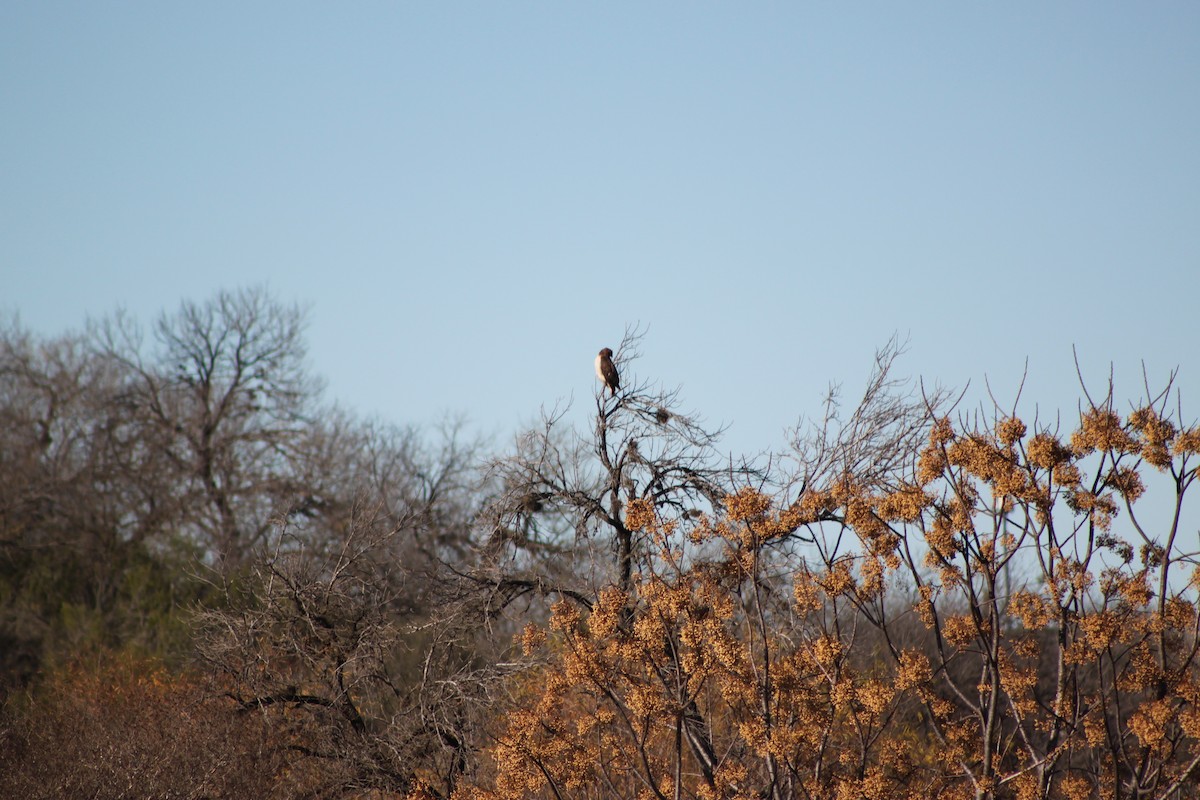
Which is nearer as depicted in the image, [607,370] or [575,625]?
[575,625]

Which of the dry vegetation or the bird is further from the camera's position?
the bird

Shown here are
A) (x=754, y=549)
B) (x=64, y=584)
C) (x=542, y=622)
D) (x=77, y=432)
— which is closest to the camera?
(x=754, y=549)

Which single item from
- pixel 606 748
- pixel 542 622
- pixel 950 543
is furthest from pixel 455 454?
pixel 950 543

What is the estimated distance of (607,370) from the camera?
1562cm

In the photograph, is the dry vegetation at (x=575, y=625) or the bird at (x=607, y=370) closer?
the dry vegetation at (x=575, y=625)

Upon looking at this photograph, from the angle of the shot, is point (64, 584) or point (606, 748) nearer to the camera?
point (606, 748)

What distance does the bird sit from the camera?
615 inches

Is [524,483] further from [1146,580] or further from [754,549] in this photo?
[1146,580]

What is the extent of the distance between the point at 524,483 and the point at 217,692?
5204 millimetres

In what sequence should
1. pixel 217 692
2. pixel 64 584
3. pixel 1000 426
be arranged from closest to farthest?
1. pixel 1000 426
2. pixel 217 692
3. pixel 64 584

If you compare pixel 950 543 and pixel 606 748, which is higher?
pixel 950 543

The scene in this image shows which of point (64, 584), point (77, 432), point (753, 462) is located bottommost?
point (753, 462)

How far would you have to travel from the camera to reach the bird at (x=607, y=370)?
15633 millimetres

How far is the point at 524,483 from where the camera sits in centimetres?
1661
